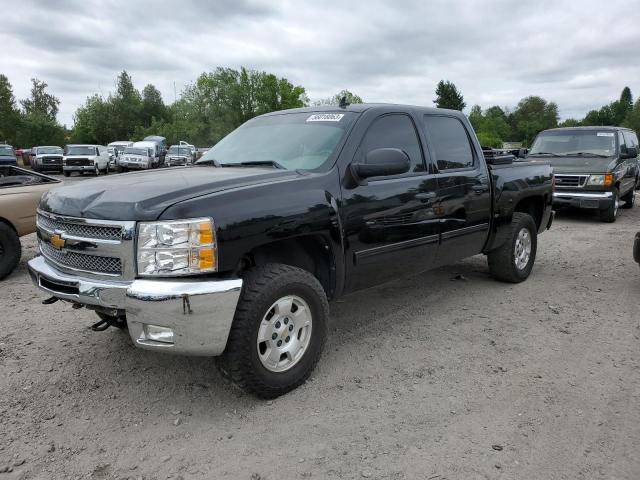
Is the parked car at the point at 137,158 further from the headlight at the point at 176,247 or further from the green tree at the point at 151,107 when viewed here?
the green tree at the point at 151,107

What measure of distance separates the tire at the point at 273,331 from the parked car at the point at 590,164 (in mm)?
7725

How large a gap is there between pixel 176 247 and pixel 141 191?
494 mm

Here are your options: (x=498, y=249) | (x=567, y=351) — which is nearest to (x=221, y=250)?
(x=567, y=351)

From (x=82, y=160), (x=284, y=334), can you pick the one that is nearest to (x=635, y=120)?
(x=82, y=160)

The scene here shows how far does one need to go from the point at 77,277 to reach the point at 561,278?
5.29 metres

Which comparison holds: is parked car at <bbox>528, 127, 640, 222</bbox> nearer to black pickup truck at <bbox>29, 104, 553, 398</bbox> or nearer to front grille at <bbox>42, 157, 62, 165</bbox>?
black pickup truck at <bbox>29, 104, 553, 398</bbox>

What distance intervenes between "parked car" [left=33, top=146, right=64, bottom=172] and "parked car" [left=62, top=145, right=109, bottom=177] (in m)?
1.91

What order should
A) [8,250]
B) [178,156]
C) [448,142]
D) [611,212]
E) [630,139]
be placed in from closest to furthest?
[448,142], [8,250], [611,212], [630,139], [178,156]

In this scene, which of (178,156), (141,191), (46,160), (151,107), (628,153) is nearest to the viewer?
(141,191)

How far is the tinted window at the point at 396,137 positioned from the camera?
13.0 feet

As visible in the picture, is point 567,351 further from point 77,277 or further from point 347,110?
point 77,277

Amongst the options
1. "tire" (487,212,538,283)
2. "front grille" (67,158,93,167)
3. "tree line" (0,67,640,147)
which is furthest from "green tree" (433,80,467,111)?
"tire" (487,212,538,283)

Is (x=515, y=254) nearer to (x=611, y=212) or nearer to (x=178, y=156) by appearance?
(x=611, y=212)

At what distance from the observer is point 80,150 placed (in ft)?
92.9
